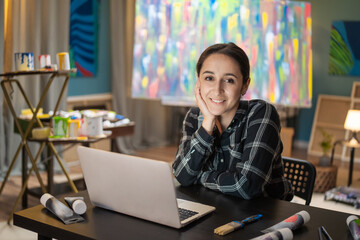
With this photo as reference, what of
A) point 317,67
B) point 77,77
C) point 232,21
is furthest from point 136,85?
point 317,67

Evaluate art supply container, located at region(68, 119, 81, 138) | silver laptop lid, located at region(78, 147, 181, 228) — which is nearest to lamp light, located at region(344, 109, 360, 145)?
art supply container, located at region(68, 119, 81, 138)

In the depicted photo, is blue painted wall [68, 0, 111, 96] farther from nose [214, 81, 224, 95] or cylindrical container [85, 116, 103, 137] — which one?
nose [214, 81, 224, 95]

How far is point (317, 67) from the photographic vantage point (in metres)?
6.34

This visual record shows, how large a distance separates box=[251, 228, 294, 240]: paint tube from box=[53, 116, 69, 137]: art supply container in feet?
7.72

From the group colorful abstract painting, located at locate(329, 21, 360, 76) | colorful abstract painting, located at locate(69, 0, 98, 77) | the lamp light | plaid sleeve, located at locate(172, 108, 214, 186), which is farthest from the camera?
colorful abstract painting, located at locate(329, 21, 360, 76)

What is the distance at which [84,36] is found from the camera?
5270 mm

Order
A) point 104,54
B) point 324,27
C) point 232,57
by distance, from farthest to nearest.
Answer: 1. point 324,27
2. point 104,54
3. point 232,57

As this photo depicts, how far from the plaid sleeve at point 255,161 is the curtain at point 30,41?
10.1 feet

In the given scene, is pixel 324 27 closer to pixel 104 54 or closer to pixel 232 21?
pixel 232 21

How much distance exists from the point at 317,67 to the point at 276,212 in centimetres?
516

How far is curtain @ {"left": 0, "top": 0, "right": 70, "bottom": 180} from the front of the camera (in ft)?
14.3

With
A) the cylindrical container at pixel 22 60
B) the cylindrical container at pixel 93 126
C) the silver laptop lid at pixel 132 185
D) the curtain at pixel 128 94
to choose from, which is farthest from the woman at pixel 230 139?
the curtain at pixel 128 94

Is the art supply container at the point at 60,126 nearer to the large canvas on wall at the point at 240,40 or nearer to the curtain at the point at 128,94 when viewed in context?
the large canvas on wall at the point at 240,40

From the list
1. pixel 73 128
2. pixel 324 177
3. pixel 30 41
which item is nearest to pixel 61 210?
pixel 73 128
